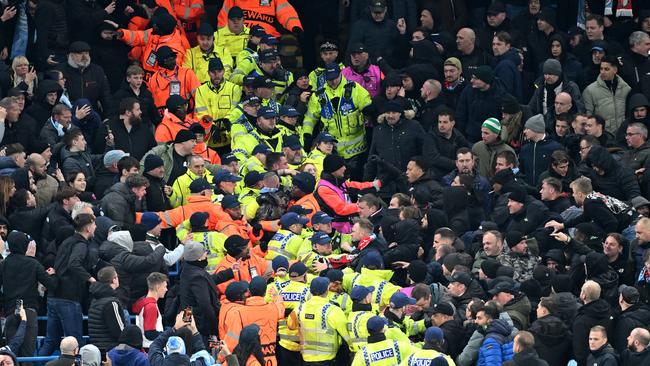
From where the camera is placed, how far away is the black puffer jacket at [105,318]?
71.8ft

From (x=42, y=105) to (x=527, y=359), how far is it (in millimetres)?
9314

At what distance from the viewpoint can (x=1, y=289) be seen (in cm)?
2316

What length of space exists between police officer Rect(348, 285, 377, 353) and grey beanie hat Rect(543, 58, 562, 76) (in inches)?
250

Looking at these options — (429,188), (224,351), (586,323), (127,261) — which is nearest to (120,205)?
(127,261)

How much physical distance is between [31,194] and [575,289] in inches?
267

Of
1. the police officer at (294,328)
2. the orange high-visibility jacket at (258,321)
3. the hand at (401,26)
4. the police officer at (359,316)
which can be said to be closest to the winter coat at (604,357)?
the police officer at (359,316)

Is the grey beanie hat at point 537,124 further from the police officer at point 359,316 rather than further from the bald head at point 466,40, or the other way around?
the police officer at point 359,316

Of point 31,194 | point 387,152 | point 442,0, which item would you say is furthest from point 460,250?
point 442,0

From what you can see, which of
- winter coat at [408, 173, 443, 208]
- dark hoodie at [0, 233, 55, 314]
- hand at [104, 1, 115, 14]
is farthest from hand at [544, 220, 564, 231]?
hand at [104, 1, 115, 14]

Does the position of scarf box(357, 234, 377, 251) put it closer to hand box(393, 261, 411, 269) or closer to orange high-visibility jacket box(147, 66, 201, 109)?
hand box(393, 261, 411, 269)

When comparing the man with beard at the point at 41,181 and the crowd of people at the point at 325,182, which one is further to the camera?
the man with beard at the point at 41,181

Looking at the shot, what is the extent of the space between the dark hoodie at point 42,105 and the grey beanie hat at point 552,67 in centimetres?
672

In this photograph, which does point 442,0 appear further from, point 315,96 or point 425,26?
point 315,96

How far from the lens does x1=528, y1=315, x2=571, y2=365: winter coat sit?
2148 cm
